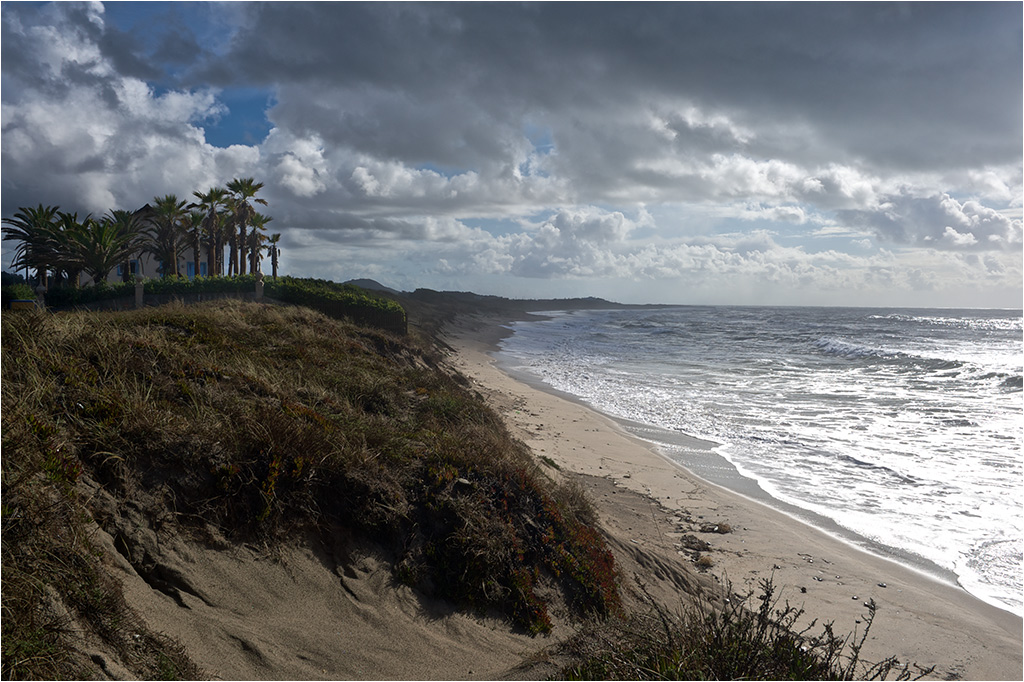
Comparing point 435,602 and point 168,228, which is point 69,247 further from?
point 435,602

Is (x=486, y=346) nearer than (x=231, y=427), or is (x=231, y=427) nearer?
(x=231, y=427)

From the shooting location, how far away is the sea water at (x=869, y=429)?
31.4 feet

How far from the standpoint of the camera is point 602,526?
27.0 ft

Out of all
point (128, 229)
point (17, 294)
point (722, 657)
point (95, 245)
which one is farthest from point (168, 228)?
point (722, 657)

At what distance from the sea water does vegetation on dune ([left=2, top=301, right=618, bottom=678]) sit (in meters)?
6.14

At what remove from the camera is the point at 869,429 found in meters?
16.2

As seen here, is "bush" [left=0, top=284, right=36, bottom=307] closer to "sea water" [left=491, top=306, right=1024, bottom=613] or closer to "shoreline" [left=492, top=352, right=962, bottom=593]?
"sea water" [left=491, top=306, right=1024, bottom=613]

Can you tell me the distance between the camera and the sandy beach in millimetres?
6508

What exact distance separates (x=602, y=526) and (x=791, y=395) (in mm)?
16319

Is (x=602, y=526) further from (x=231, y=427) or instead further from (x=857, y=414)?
(x=857, y=414)

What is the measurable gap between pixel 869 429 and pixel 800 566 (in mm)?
9983

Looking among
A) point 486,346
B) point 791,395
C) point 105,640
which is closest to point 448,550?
point 105,640

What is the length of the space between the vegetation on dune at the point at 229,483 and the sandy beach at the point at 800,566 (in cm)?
183

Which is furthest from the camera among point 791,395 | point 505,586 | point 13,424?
point 791,395
